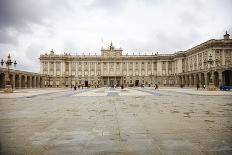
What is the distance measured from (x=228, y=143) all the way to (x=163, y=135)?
1558 mm

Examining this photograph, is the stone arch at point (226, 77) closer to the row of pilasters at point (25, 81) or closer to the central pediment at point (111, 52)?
the central pediment at point (111, 52)

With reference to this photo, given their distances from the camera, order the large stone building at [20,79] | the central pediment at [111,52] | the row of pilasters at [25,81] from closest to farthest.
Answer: the large stone building at [20,79]
the row of pilasters at [25,81]
the central pediment at [111,52]

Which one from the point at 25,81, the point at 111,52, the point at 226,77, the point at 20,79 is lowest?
the point at 25,81

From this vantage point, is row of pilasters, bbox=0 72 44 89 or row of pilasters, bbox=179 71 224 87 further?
row of pilasters, bbox=0 72 44 89

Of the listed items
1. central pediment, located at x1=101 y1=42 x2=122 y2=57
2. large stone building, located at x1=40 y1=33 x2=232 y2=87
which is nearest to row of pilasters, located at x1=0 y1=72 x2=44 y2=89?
large stone building, located at x1=40 y1=33 x2=232 y2=87

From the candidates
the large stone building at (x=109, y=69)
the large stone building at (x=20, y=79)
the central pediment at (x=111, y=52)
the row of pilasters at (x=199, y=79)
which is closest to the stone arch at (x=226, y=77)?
the row of pilasters at (x=199, y=79)

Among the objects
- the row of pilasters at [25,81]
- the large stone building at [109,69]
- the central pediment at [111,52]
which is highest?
the central pediment at [111,52]

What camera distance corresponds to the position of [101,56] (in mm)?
104250

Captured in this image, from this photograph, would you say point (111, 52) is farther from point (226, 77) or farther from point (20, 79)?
point (226, 77)

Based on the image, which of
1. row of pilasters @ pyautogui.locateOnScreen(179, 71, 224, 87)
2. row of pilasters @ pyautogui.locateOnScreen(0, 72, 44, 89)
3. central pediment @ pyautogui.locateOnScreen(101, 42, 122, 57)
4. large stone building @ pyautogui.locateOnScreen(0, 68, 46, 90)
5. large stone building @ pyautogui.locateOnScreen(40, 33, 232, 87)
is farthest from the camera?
central pediment @ pyautogui.locateOnScreen(101, 42, 122, 57)

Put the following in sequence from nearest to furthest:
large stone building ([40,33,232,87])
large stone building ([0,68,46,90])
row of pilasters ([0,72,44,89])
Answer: large stone building ([0,68,46,90]) < row of pilasters ([0,72,44,89]) < large stone building ([40,33,232,87])

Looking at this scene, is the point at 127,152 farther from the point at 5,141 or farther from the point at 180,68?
the point at 180,68

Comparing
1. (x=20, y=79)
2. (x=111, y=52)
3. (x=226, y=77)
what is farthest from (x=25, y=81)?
(x=226, y=77)

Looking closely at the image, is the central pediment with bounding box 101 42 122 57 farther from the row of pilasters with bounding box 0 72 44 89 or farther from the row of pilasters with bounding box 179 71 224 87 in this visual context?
the row of pilasters with bounding box 0 72 44 89
